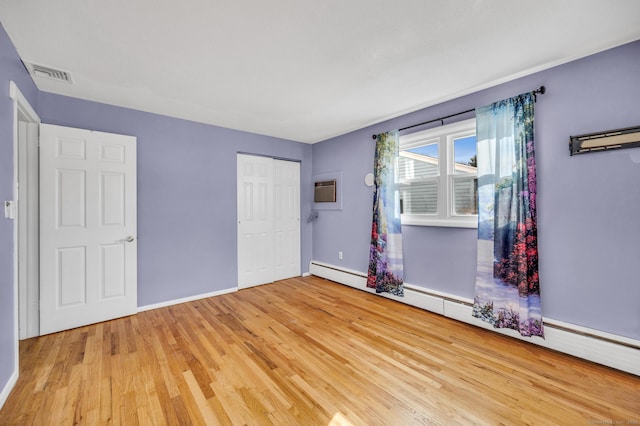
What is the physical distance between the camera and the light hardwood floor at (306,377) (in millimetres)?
1621

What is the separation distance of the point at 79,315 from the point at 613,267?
5030 mm

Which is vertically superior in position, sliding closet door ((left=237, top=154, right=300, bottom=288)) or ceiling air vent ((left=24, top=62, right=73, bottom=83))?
ceiling air vent ((left=24, top=62, right=73, bottom=83))

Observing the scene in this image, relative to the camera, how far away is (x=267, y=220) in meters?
4.50

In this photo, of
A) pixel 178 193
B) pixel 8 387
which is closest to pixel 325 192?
pixel 178 193

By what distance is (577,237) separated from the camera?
7.29 feet

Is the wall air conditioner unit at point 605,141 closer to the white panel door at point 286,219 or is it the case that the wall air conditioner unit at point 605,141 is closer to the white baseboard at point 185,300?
the white panel door at point 286,219

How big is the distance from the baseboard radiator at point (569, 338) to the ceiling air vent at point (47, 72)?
4337 millimetres

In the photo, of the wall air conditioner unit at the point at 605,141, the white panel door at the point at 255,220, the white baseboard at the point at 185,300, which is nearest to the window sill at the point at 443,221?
the wall air conditioner unit at the point at 605,141

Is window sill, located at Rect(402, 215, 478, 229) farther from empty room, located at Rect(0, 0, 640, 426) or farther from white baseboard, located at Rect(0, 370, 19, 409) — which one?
white baseboard, located at Rect(0, 370, 19, 409)

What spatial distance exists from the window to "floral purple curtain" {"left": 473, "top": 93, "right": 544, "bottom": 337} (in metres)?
0.23

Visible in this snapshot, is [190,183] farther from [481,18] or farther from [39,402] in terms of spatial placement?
[481,18]

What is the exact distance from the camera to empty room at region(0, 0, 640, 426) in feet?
5.67

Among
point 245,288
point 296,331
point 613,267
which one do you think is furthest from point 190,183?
point 613,267

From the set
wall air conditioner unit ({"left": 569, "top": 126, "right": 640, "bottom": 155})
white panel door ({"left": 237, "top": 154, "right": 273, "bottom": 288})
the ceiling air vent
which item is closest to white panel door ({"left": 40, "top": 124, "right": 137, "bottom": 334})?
the ceiling air vent
